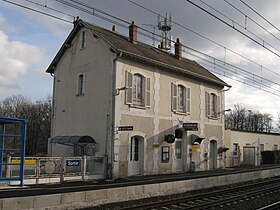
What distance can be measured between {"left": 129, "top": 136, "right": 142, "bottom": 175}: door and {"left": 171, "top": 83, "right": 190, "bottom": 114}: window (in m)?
4.06

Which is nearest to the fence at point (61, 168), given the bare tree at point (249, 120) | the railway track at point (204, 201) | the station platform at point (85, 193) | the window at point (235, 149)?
the station platform at point (85, 193)

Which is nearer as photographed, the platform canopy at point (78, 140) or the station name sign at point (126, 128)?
the station name sign at point (126, 128)

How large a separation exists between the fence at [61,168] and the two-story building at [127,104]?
81 cm

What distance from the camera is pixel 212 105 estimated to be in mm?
30516

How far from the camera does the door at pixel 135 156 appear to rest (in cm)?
2243

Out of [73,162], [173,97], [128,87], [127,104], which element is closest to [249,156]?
[173,97]

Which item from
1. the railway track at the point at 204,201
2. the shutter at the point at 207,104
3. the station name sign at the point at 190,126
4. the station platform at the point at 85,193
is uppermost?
the shutter at the point at 207,104

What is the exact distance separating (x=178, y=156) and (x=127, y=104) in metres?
6.62

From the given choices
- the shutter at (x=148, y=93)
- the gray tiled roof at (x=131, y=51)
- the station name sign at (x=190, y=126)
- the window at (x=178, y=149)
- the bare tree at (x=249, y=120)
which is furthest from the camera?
the bare tree at (x=249, y=120)

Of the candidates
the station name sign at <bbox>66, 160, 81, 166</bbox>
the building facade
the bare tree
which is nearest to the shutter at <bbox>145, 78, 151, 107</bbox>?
the station name sign at <bbox>66, 160, 81, 166</bbox>

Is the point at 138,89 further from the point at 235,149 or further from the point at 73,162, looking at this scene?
the point at 235,149

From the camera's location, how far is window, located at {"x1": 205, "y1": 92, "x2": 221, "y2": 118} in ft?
96.6

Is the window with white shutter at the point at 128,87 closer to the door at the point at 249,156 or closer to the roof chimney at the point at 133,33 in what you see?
the roof chimney at the point at 133,33

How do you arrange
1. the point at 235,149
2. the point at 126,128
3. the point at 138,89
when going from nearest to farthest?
the point at 126,128, the point at 138,89, the point at 235,149
